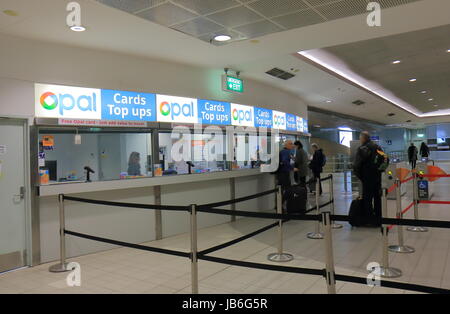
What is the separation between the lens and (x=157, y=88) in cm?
580

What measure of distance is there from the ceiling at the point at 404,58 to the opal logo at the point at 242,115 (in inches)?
82.8

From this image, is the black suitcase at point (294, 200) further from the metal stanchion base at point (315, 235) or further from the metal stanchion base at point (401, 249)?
the metal stanchion base at point (401, 249)

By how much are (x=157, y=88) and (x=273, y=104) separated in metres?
3.78

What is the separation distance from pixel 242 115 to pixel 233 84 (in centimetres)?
82

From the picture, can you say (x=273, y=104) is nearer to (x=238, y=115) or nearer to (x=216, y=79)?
(x=238, y=115)

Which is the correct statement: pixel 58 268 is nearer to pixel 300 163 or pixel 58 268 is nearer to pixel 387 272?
pixel 387 272

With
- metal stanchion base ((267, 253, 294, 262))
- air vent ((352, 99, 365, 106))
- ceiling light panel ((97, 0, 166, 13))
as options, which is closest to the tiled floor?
metal stanchion base ((267, 253, 294, 262))

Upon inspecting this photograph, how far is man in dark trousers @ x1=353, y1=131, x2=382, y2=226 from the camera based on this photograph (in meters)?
5.66

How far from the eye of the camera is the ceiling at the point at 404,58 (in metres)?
6.70

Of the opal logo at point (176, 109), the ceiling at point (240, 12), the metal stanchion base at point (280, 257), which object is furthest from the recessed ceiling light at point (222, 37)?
the metal stanchion base at point (280, 257)

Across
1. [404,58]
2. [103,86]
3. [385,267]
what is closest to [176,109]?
[103,86]

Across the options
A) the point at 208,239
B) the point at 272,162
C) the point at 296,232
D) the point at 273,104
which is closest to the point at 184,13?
the point at 208,239

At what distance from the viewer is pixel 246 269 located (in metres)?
4.07
